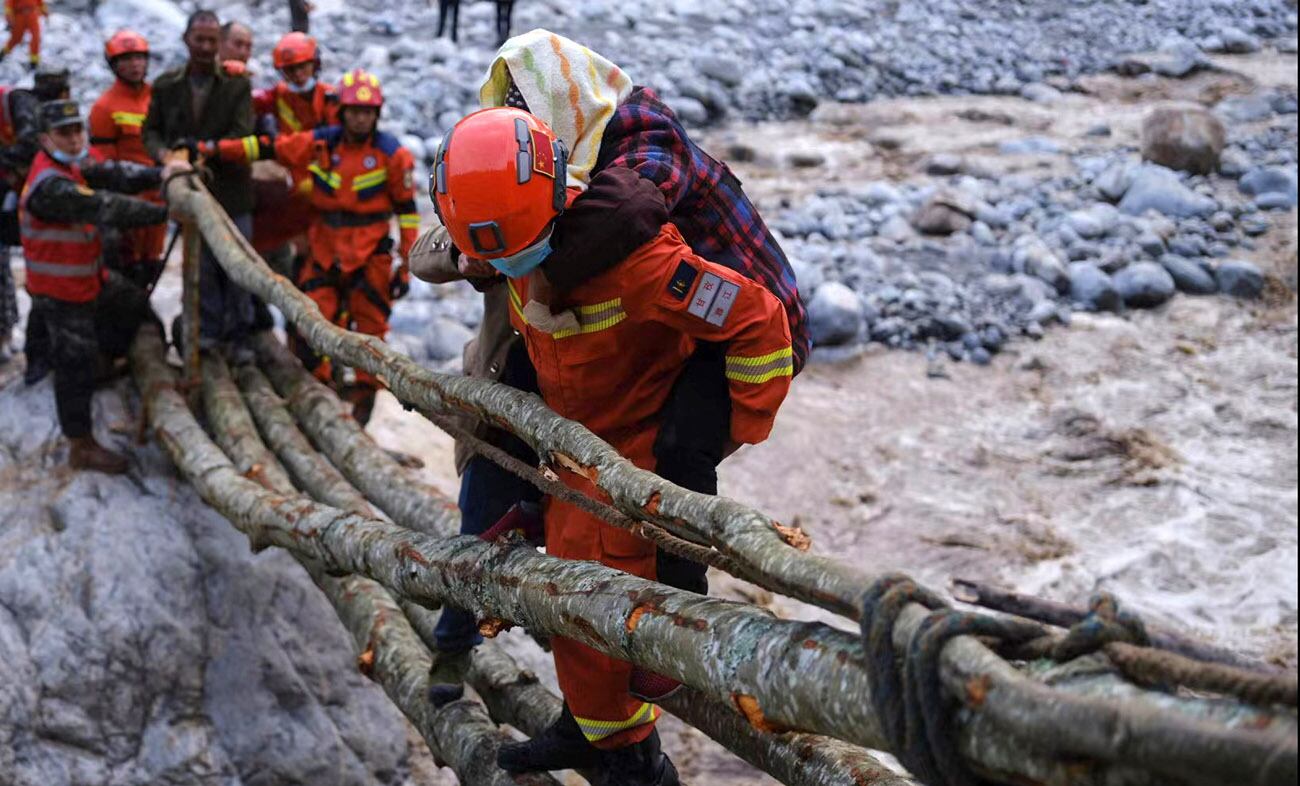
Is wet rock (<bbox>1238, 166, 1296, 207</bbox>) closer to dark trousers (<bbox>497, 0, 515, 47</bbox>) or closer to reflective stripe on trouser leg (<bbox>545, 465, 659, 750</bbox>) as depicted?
dark trousers (<bbox>497, 0, 515, 47</bbox>)

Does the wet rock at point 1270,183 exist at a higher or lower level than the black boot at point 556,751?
lower

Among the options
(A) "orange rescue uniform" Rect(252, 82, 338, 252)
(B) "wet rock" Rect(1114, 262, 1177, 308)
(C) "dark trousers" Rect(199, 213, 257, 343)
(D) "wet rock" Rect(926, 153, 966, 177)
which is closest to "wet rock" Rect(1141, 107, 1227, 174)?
(D) "wet rock" Rect(926, 153, 966, 177)

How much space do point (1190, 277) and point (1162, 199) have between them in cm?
157

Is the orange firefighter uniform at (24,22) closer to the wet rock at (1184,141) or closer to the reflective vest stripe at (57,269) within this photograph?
the reflective vest stripe at (57,269)

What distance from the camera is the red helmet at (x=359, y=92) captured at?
5.35 meters

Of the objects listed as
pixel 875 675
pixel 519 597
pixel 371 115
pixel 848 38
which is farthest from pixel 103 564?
pixel 848 38

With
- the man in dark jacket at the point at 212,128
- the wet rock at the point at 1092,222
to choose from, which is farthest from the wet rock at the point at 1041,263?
the man in dark jacket at the point at 212,128

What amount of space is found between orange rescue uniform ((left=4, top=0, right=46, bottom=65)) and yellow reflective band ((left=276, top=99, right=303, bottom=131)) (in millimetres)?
7512

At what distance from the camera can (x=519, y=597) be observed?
2730 millimetres

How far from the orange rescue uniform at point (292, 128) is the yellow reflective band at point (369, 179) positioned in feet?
0.65

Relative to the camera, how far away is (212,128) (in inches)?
220

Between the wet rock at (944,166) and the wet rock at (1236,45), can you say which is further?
the wet rock at (1236,45)

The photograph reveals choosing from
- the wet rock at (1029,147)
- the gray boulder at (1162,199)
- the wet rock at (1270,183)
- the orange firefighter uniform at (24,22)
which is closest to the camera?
the gray boulder at (1162,199)

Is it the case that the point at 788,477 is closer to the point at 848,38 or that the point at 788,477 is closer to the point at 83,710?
the point at 83,710
